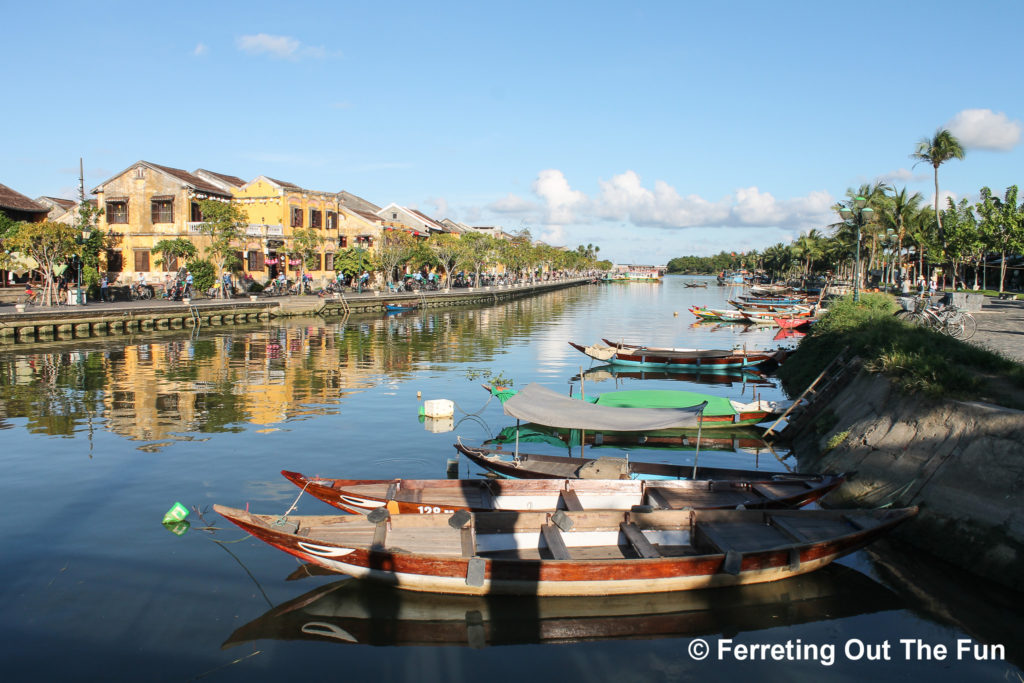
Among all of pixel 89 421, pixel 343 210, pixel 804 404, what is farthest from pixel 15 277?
pixel 804 404

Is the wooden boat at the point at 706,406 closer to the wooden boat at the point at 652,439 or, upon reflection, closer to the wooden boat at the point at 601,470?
the wooden boat at the point at 652,439

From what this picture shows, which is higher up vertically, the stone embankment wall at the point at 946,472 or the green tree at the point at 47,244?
the green tree at the point at 47,244

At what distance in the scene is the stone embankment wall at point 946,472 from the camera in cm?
1000

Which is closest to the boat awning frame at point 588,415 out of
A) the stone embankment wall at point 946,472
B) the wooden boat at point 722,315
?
the stone embankment wall at point 946,472

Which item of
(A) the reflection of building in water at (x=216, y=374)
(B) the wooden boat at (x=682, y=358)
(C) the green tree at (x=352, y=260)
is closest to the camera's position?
(A) the reflection of building in water at (x=216, y=374)

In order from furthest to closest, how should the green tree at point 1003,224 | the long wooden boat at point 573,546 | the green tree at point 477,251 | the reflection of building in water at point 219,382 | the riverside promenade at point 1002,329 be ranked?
1. the green tree at point 477,251
2. the green tree at point 1003,224
3. the riverside promenade at point 1002,329
4. the reflection of building in water at point 219,382
5. the long wooden boat at point 573,546

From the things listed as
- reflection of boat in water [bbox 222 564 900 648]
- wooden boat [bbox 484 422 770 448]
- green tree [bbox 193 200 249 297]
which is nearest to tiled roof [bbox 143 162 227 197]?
green tree [bbox 193 200 249 297]

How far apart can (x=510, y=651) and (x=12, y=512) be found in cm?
963

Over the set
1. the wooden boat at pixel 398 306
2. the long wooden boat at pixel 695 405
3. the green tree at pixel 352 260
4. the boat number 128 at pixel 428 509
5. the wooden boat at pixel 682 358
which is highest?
the green tree at pixel 352 260

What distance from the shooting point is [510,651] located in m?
8.37

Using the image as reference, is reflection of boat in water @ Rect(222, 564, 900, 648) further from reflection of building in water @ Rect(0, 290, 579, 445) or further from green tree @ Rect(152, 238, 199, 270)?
green tree @ Rect(152, 238, 199, 270)

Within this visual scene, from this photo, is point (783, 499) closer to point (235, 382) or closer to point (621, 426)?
point (621, 426)

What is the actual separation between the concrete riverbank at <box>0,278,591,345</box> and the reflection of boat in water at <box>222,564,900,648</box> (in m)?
30.0

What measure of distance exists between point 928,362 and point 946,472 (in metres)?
3.25
